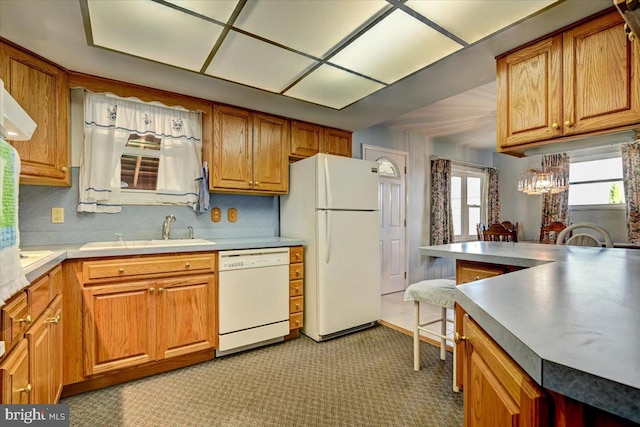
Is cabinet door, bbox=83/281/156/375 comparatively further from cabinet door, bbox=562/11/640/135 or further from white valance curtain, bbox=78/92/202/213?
cabinet door, bbox=562/11/640/135

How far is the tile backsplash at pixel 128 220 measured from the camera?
224 centimetres

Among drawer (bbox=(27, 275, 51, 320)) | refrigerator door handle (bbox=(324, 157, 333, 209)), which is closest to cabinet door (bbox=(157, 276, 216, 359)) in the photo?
drawer (bbox=(27, 275, 51, 320))

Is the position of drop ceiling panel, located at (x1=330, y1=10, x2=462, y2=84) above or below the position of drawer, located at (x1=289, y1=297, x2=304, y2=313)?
above

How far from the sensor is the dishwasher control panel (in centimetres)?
245

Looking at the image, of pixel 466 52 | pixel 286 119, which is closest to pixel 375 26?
pixel 466 52

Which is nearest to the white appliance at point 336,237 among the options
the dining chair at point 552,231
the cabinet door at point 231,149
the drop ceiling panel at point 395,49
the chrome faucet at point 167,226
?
the cabinet door at point 231,149

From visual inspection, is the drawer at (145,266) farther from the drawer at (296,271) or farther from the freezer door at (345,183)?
the freezer door at (345,183)

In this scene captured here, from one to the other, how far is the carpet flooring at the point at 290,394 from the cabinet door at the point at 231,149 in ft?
4.95

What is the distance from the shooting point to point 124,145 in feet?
8.27

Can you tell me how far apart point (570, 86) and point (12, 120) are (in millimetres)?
2653

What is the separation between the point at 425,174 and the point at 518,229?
2379 mm

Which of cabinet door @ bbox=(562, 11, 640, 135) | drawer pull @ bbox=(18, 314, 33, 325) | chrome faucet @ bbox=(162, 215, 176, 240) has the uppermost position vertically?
cabinet door @ bbox=(562, 11, 640, 135)

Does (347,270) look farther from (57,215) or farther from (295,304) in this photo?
(57,215)

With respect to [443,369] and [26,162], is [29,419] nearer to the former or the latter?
[26,162]
